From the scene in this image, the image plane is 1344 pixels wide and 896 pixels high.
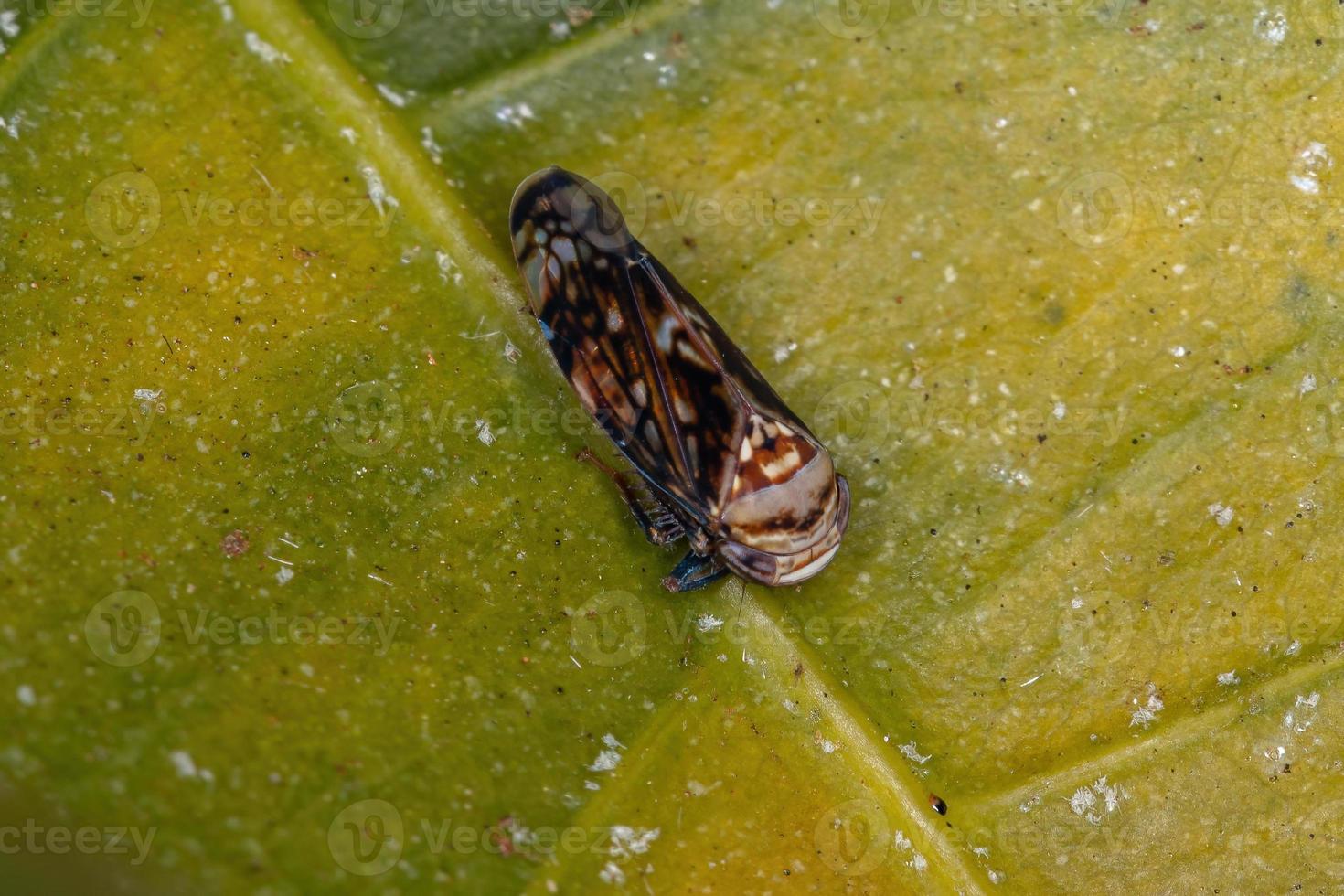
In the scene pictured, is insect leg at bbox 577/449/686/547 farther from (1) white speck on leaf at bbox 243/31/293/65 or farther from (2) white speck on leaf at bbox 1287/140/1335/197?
(2) white speck on leaf at bbox 1287/140/1335/197

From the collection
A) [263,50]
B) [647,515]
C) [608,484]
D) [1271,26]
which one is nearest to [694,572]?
[647,515]

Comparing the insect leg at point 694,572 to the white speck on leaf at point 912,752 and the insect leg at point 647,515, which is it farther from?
the white speck on leaf at point 912,752

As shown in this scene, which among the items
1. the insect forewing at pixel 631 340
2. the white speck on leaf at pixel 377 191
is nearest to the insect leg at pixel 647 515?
A: the insect forewing at pixel 631 340

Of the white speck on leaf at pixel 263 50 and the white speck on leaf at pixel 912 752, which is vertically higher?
the white speck on leaf at pixel 263 50

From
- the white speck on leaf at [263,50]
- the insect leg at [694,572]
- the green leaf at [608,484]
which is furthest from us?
the insect leg at [694,572]

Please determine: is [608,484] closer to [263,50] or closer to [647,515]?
[647,515]

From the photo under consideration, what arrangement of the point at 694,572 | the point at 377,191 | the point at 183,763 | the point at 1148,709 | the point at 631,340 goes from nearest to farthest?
the point at 183,763 → the point at 631,340 → the point at 377,191 → the point at 694,572 → the point at 1148,709

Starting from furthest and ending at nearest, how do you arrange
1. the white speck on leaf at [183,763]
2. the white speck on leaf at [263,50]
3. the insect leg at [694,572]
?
the insect leg at [694,572]
the white speck on leaf at [263,50]
the white speck on leaf at [183,763]
